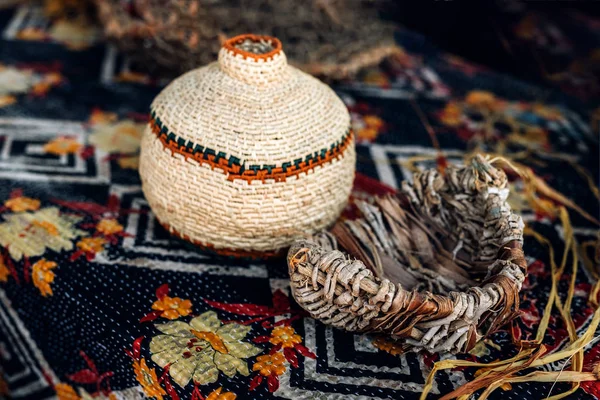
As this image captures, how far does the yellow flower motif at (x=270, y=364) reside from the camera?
71 cm

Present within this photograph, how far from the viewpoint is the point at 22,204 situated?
3.18ft

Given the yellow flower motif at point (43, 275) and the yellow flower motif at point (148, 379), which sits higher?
the yellow flower motif at point (43, 275)

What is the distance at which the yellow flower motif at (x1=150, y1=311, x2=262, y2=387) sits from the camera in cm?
70

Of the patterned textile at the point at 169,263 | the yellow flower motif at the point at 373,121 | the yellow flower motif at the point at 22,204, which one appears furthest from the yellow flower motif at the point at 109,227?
the yellow flower motif at the point at 373,121

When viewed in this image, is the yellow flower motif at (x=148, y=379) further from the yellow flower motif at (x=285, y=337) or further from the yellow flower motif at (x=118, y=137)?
the yellow flower motif at (x=118, y=137)

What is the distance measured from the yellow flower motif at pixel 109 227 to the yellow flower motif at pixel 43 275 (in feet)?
0.32

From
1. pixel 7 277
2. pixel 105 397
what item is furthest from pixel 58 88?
pixel 105 397

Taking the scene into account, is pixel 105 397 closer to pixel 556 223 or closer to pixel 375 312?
pixel 375 312

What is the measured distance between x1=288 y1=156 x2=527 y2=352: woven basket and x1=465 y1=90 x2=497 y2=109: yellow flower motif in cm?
70

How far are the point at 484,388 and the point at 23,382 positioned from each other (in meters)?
0.72

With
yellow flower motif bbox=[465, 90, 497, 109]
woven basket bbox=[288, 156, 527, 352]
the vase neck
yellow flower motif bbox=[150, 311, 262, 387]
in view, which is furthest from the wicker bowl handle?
yellow flower motif bbox=[465, 90, 497, 109]

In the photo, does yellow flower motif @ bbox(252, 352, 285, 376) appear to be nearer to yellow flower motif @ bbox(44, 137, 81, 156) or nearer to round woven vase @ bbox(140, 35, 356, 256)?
round woven vase @ bbox(140, 35, 356, 256)

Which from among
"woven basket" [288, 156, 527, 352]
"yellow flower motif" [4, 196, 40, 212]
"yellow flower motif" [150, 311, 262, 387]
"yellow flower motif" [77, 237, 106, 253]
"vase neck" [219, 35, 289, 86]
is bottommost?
"yellow flower motif" [150, 311, 262, 387]

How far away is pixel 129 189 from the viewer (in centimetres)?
103
